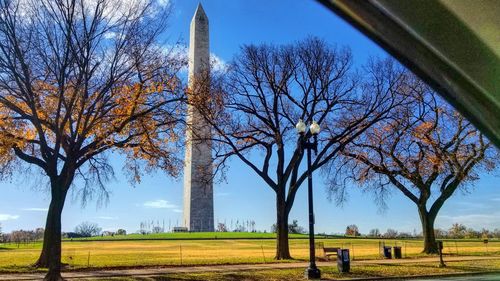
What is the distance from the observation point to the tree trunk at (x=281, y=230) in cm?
2788

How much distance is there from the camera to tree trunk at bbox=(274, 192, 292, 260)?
91.5ft

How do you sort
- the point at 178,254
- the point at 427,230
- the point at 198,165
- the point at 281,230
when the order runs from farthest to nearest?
1. the point at 178,254
2. the point at 198,165
3. the point at 427,230
4. the point at 281,230

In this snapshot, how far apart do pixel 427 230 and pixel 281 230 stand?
12.0 meters

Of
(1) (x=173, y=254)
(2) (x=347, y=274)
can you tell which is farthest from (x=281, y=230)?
(1) (x=173, y=254)

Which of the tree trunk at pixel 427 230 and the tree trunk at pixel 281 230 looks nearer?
the tree trunk at pixel 281 230

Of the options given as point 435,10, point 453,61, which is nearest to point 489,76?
point 453,61

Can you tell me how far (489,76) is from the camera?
5844 mm

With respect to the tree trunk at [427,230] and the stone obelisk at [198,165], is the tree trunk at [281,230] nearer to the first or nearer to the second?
the stone obelisk at [198,165]

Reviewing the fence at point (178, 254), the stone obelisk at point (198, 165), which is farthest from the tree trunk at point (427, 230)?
the stone obelisk at point (198, 165)

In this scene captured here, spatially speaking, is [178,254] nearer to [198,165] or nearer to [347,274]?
[198,165]

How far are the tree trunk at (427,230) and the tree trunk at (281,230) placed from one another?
439 inches

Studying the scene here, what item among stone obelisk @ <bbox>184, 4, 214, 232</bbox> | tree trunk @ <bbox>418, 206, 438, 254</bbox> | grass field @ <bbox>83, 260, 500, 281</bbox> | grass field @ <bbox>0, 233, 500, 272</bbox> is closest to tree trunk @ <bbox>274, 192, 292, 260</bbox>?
grass field @ <bbox>0, 233, 500, 272</bbox>

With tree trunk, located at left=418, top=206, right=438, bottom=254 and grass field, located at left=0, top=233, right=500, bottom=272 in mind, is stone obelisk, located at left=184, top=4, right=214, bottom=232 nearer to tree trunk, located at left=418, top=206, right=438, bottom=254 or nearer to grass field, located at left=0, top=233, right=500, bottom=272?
grass field, located at left=0, top=233, right=500, bottom=272

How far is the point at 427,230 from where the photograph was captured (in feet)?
115
